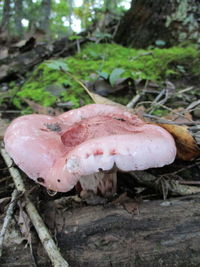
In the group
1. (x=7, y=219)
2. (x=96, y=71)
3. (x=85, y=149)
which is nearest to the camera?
(x=85, y=149)

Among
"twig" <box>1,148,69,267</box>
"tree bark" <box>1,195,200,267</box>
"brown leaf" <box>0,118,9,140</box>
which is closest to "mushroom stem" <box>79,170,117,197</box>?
"tree bark" <box>1,195,200,267</box>

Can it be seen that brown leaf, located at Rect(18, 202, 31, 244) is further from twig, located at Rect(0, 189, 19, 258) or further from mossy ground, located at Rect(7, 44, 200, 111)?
mossy ground, located at Rect(7, 44, 200, 111)

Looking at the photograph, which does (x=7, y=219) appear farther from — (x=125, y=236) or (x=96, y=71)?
(x=96, y=71)

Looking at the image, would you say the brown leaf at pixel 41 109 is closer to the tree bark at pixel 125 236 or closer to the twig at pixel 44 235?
the twig at pixel 44 235

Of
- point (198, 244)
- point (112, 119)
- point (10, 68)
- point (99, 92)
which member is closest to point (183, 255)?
point (198, 244)

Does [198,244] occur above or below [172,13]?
below

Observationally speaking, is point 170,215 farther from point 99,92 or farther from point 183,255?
A: point 99,92

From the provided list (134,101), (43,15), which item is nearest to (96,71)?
(134,101)

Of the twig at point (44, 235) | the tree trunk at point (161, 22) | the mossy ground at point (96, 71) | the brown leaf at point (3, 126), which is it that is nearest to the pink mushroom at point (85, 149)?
the twig at point (44, 235)
